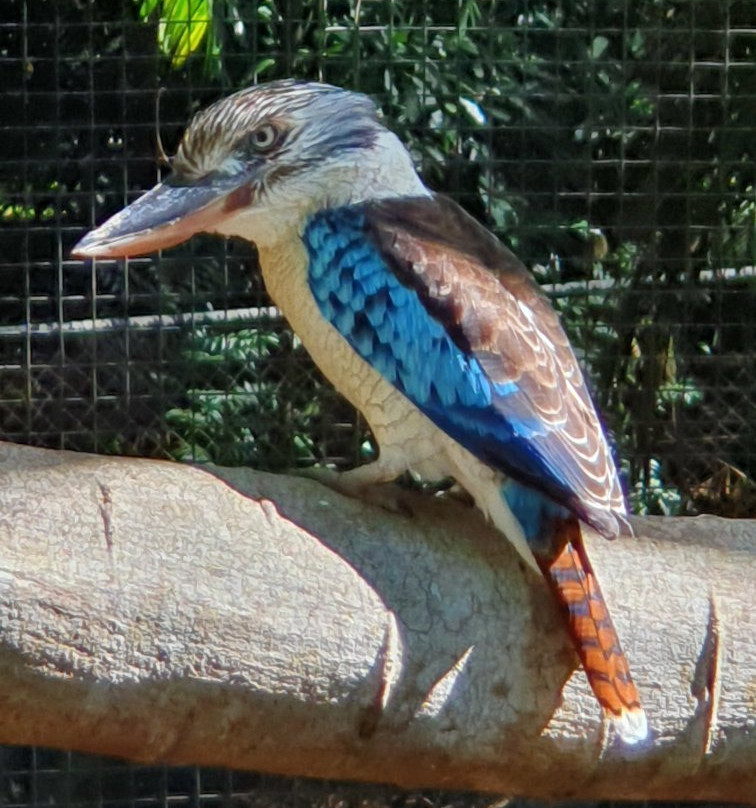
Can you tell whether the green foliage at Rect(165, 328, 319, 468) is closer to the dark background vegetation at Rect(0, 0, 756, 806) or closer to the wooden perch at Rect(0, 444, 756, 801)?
the dark background vegetation at Rect(0, 0, 756, 806)

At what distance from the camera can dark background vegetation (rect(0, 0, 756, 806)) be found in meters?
2.93

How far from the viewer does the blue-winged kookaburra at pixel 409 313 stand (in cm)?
181

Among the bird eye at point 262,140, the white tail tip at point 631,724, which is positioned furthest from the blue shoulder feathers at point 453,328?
the white tail tip at point 631,724

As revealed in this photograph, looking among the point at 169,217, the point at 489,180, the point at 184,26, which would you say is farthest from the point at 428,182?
the point at 169,217

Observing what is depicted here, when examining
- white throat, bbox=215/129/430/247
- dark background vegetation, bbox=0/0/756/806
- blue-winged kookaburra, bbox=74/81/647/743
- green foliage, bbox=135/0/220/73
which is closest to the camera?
blue-winged kookaburra, bbox=74/81/647/743

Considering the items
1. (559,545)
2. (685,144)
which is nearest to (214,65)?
(685,144)

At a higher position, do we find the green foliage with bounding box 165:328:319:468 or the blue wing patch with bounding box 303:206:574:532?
the blue wing patch with bounding box 303:206:574:532

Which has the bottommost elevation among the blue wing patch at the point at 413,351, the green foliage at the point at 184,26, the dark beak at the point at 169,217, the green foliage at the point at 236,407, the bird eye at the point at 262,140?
the green foliage at the point at 236,407

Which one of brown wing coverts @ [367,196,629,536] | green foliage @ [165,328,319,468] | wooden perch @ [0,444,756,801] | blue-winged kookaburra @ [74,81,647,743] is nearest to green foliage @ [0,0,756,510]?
green foliage @ [165,328,319,468]

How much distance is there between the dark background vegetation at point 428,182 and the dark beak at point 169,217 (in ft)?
2.78

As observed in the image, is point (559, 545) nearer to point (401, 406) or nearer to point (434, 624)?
point (434, 624)

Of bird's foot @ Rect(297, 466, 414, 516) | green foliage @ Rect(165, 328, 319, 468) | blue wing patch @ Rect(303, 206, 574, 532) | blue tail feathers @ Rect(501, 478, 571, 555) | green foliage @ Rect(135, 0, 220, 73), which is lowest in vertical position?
green foliage @ Rect(165, 328, 319, 468)

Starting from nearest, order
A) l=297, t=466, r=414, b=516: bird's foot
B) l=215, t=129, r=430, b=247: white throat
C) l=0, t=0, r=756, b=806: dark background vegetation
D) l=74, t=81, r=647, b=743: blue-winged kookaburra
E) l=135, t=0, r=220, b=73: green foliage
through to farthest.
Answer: l=74, t=81, r=647, b=743: blue-winged kookaburra, l=297, t=466, r=414, b=516: bird's foot, l=215, t=129, r=430, b=247: white throat, l=135, t=0, r=220, b=73: green foliage, l=0, t=0, r=756, b=806: dark background vegetation

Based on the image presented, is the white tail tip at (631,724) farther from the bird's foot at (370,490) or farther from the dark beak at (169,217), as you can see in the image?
the dark beak at (169,217)
